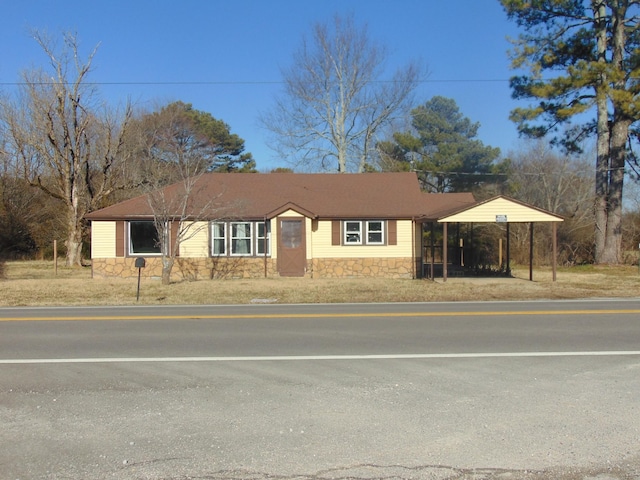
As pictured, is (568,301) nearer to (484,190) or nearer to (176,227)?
(176,227)

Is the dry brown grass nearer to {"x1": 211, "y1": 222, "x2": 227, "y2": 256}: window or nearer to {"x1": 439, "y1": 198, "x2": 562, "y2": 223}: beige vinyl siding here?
{"x1": 439, "y1": 198, "x2": 562, "y2": 223}: beige vinyl siding

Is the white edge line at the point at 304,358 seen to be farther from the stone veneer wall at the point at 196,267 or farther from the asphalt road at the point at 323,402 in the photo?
the stone veneer wall at the point at 196,267

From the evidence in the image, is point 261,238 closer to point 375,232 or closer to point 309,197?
point 309,197

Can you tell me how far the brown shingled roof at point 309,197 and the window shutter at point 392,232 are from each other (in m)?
0.40

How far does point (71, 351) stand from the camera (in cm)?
886

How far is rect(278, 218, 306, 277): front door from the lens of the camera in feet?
80.0

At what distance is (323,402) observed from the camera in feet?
19.7

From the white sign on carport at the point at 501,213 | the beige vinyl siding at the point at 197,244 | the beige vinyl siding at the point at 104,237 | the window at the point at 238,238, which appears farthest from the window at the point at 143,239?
the white sign on carport at the point at 501,213

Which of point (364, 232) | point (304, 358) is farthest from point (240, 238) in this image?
point (304, 358)

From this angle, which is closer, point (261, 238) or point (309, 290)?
point (309, 290)

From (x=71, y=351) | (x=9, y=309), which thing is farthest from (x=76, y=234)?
(x=71, y=351)

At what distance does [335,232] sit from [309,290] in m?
6.11

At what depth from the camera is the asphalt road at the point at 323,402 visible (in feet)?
14.9

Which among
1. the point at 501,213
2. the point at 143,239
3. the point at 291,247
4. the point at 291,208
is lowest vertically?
the point at 291,247
